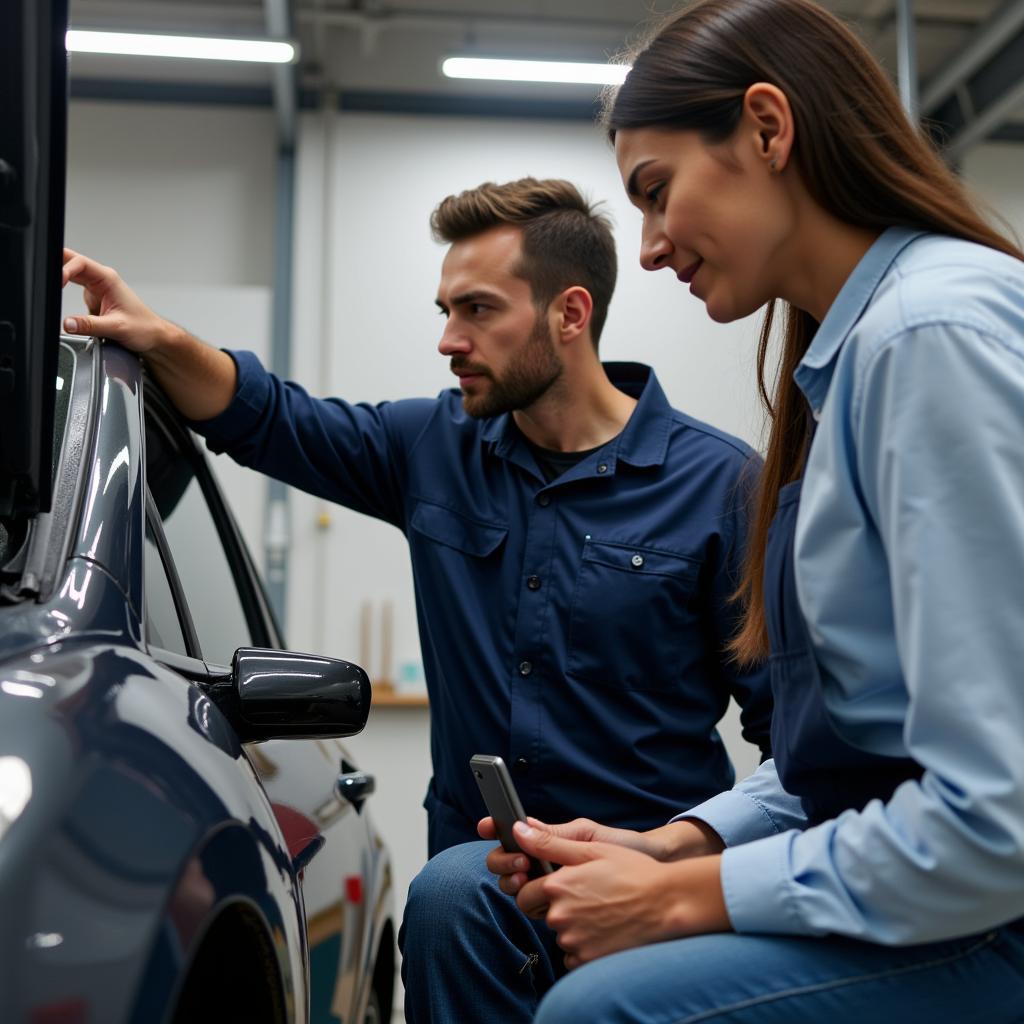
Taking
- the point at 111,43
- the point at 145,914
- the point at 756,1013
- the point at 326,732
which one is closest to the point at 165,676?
the point at 326,732

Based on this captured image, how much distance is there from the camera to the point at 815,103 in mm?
1220

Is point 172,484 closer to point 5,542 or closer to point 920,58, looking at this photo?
point 5,542

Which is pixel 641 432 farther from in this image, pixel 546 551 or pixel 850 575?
pixel 850 575

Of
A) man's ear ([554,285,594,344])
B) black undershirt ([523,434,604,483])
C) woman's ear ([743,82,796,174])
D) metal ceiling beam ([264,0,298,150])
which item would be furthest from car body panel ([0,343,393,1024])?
metal ceiling beam ([264,0,298,150])

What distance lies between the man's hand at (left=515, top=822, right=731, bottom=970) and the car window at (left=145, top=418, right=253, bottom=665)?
70 centimetres

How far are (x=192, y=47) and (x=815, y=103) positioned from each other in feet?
16.5

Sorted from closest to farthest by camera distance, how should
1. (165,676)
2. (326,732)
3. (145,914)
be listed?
(145,914) → (165,676) → (326,732)

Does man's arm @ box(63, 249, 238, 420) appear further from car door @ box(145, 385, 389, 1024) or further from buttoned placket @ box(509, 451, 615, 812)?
buttoned placket @ box(509, 451, 615, 812)

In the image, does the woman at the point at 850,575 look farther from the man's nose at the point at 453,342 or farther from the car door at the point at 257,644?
the man's nose at the point at 453,342

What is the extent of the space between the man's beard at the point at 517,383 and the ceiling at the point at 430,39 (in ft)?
14.3

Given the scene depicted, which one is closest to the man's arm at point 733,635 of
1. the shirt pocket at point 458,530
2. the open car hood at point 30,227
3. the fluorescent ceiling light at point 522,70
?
the shirt pocket at point 458,530

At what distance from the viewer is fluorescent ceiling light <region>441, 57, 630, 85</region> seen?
5742 millimetres

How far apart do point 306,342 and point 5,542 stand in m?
5.29

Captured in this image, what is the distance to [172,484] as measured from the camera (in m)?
1.81
